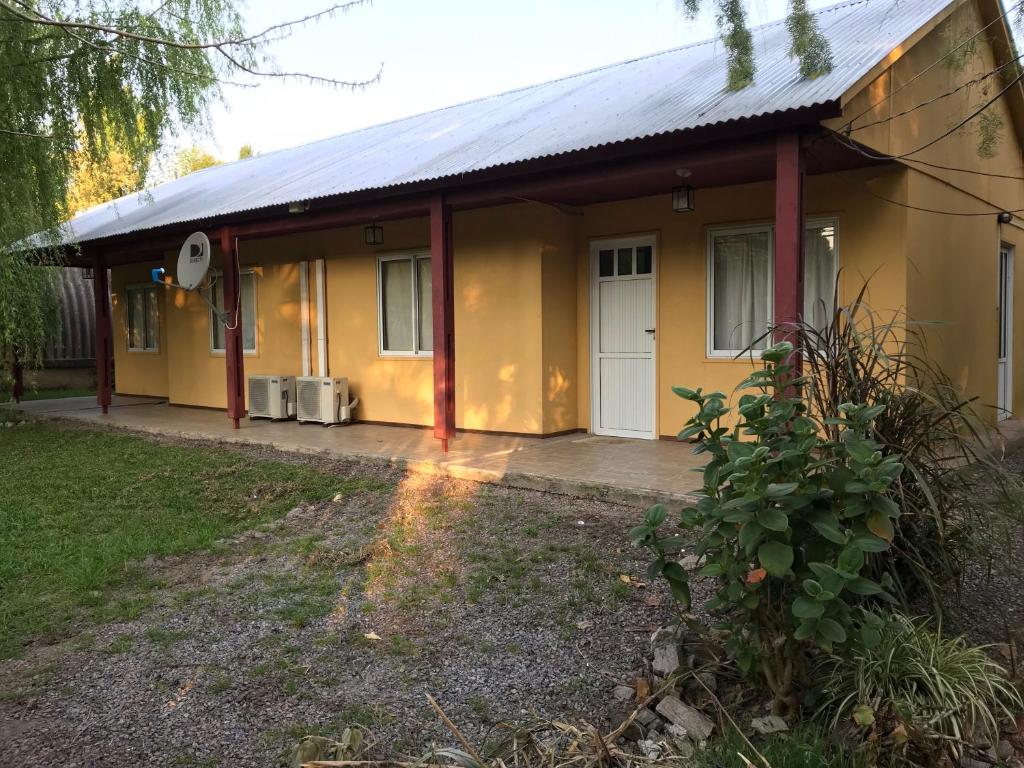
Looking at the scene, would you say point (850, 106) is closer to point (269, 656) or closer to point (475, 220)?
point (475, 220)

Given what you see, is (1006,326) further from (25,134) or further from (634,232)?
(25,134)

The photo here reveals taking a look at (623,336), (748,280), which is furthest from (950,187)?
(623,336)

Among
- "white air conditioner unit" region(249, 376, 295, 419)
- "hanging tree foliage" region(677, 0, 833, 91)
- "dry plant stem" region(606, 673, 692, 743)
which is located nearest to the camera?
"dry plant stem" region(606, 673, 692, 743)

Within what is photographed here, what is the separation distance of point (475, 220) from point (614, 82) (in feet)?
8.24

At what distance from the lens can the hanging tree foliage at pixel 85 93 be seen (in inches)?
309

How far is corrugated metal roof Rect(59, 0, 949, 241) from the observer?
6374 millimetres

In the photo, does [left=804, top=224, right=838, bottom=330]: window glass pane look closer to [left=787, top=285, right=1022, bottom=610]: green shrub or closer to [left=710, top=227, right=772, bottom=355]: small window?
[left=710, top=227, right=772, bottom=355]: small window

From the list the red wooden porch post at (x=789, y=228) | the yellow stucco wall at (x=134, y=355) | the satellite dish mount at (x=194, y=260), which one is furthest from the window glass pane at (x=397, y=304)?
the yellow stucco wall at (x=134, y=355)

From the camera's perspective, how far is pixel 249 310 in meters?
12.1

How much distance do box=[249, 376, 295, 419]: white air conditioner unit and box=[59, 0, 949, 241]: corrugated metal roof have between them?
2.31 metres

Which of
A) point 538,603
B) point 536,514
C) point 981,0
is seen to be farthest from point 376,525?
point 981,0

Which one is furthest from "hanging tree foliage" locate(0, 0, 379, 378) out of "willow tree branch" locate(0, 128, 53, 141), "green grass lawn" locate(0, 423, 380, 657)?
"green grass lawn" locate(0, 423, 380, 657)

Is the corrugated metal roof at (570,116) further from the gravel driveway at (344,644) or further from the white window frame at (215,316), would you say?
the gravel driveway at (344,644)

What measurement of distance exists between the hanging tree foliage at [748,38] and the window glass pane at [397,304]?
16.3 ft
